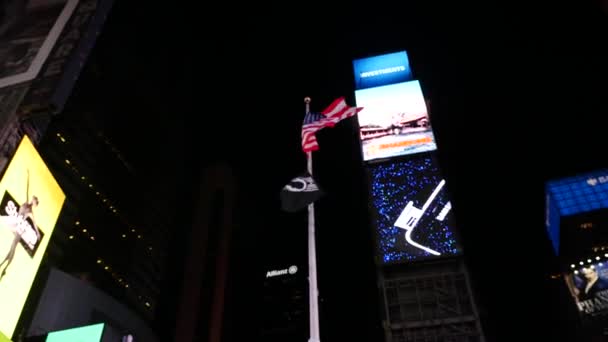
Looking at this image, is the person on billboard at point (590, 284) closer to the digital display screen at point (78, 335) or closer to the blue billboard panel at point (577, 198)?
the blue billboard panel at point (577, 198)

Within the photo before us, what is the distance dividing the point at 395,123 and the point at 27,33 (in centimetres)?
2667

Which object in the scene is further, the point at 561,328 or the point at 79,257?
the point at 561,328

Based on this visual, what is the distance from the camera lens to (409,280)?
39500mm

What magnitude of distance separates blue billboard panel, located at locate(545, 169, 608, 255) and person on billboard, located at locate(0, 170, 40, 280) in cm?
5710

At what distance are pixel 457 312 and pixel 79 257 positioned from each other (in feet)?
98.3

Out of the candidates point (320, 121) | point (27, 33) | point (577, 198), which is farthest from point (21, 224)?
point (577, 198)

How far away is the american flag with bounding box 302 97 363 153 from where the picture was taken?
14594mm

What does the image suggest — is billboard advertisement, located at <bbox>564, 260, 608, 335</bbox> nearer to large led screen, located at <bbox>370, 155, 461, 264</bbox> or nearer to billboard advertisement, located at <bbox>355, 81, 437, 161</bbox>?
large led screen, located at <bbox>370, 155, 461, 264</bbox>

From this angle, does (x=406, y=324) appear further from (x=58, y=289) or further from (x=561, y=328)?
(x=561, y=328)

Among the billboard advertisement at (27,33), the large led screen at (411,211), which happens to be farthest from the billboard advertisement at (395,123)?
the billboard advertisement at (27,33)

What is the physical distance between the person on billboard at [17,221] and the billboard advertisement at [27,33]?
283 centimetres

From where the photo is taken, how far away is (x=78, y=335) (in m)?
14.4

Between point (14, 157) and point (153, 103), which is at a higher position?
point (153, 103)

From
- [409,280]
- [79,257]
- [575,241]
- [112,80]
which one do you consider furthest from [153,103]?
[575,241]
